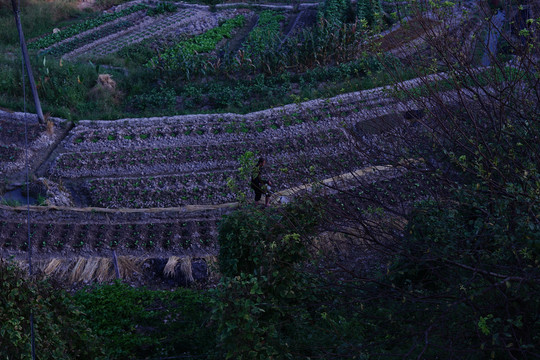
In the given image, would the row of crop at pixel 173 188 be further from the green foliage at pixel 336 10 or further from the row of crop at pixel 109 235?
the green foliage at pixel 336 10

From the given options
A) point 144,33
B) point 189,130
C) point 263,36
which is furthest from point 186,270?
point 144,33

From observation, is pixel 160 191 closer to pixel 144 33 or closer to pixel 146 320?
pixel 146 320

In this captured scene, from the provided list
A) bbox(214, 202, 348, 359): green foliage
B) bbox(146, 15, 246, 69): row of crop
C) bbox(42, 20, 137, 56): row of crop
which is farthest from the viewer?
bbox(42, 20, 137, 56): row of crop

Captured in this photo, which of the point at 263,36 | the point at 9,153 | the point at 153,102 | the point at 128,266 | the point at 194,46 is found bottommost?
the point at 128,266

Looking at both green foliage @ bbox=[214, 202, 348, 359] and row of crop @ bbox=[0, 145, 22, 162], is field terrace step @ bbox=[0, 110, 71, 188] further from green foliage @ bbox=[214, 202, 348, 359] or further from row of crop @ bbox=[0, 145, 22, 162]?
green foliage @ bbox=[214, 202, 348, 359]

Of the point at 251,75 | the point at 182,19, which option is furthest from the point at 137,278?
the point at 182,19

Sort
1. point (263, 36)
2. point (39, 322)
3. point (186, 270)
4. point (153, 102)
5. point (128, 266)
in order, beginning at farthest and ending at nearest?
point (263, 36), point (153, 102), point (128, 266), point (186, 270), point (39, 322)

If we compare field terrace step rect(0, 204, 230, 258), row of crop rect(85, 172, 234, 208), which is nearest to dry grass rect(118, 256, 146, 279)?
field terrace step rect(0, 204, 230, 258)
